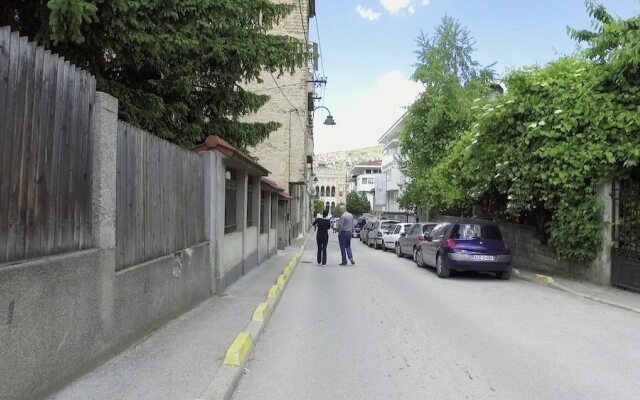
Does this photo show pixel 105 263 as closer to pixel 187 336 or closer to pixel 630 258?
pixel 187 336

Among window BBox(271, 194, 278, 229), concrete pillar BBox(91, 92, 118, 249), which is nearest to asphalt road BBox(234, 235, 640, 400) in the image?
concrete pillar BBox(91, 92, 118, 249)

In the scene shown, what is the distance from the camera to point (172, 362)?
Result: 5637mm

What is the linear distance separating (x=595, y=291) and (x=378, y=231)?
63.0 ft

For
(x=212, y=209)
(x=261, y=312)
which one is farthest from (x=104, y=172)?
(x=212, y=209)

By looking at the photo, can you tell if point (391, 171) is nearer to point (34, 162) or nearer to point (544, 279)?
point (544, 279)

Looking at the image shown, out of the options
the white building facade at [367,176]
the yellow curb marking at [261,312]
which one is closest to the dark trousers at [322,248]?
the yellow curb marking at [261,312]

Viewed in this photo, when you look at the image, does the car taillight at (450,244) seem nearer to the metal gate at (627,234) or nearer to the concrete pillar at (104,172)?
the metal gate at (627,234)

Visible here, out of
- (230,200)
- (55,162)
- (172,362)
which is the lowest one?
(172,362)

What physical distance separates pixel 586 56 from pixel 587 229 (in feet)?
12.6

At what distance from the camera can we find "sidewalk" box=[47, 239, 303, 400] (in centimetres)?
467

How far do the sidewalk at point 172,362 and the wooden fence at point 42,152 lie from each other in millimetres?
1191

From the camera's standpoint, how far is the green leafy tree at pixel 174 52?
6.66 meters

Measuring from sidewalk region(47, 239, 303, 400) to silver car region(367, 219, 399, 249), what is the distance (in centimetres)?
2154

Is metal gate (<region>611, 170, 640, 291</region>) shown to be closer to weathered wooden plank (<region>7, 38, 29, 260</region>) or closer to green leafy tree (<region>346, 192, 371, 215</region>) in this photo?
weathered wooden plank (<region>7, 38, 29, 260</region>)
